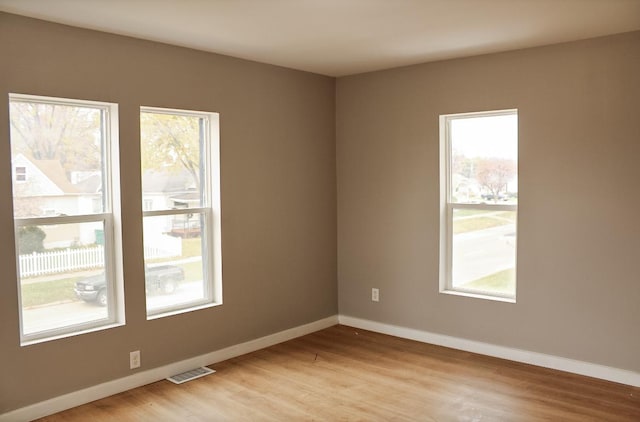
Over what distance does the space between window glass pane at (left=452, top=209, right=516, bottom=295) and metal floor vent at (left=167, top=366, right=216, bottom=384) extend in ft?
7.39

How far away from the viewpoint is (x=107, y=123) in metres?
3.93

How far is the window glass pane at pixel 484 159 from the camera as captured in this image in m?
4.60

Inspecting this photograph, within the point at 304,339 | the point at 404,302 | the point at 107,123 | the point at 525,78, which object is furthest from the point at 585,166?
the point at 107,123

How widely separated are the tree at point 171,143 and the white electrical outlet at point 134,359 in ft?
4.40

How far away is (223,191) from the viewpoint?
15.1 feet

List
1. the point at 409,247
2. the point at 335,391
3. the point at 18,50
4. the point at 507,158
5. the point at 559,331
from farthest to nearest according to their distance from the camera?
the point at 409,247, the point at 507,158, the point at 559,331, the point at 335,391, the point at 18,50

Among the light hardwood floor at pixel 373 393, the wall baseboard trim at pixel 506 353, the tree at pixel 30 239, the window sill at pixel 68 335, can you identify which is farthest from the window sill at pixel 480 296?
the tree at pixel 30 239

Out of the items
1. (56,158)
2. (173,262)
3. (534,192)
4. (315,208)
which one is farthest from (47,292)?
(534,192)

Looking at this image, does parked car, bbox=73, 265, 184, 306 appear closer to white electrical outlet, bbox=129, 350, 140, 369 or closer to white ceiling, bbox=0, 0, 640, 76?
Answer: white electrical outlet, bbox=129, 350, 140, 369

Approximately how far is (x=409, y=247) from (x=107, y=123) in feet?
9.11

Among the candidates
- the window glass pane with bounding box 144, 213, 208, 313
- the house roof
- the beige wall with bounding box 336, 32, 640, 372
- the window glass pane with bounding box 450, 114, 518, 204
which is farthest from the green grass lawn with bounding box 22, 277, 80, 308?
the window glass pane with bounding box 450, 114, 518, 204

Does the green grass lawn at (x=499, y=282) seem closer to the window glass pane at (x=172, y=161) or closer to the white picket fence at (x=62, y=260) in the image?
the window glass pane at (x=172, y=161)

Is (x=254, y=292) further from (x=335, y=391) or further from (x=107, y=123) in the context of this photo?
(x=107, y=123)

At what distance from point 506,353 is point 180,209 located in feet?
9.43
